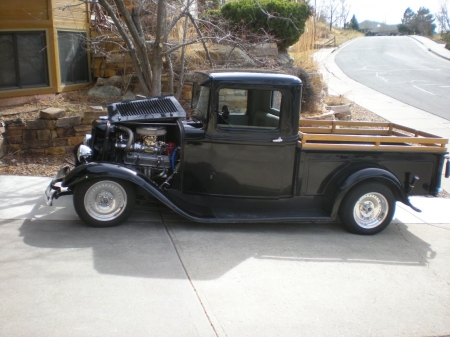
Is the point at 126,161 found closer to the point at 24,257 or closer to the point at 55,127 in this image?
the point at 24,257

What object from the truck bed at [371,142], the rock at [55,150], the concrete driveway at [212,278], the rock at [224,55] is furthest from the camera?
the rock at [224,55]

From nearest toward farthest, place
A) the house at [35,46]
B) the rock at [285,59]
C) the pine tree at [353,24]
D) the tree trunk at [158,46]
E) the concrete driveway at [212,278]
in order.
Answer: the concrete driveway at [212,278] → the tree trunk at [158,46] → the house at [35,46] → the rock at [285,59] → the pine tree at [353,24]

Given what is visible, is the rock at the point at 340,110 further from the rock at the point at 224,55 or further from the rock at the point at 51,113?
the rock at the point at 51,113

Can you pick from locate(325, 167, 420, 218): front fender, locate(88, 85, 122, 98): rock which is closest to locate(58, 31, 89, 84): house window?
locate(88, 85, 122, 98): rock

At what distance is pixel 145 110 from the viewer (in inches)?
231

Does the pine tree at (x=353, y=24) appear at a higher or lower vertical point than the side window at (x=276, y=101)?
higher

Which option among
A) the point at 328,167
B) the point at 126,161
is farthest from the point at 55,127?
the point at 328,167

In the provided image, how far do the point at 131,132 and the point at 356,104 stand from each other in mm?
11110

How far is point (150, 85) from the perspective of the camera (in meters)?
7.91

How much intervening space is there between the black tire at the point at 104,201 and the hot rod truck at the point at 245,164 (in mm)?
11

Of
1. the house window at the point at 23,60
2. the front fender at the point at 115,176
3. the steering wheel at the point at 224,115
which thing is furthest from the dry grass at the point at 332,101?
the front fender at the point at 115,176

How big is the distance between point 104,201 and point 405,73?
73.5ft

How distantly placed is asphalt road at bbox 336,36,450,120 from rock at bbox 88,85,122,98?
30.6ft

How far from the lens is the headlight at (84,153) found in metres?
5.73
